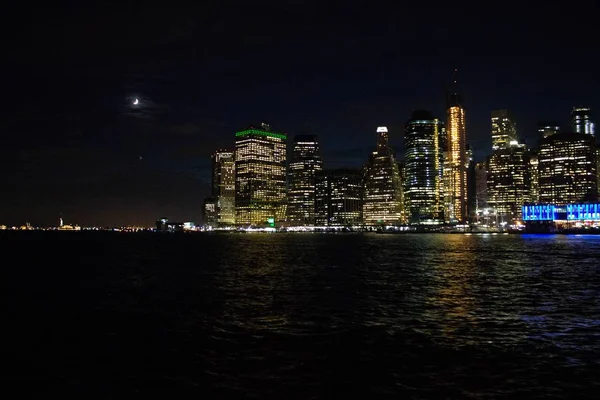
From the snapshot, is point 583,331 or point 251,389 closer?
point 251,389

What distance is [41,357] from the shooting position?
27938 millimetres

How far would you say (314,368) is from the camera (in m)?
24.7

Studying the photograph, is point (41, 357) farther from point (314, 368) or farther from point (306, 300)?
point (306, 300)

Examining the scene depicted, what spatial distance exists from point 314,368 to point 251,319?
43.7 feet

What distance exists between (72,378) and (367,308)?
23.6m

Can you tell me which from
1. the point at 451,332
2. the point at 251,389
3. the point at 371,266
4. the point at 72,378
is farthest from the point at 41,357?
the point at 371,266

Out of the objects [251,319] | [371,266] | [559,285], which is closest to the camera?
[251,319]

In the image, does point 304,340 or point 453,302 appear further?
point 453,302

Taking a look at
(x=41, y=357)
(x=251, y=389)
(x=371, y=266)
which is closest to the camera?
(x=251, y=389)

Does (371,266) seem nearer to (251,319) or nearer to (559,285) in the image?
(559,285)

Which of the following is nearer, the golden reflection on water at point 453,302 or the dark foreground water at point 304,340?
the dark foreground water at point 304,340

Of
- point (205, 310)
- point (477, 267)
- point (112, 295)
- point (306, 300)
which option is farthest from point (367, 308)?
point (477, 267)

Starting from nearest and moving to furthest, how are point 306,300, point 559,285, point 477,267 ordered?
point 306,300 → point 559,285 → point 477,267

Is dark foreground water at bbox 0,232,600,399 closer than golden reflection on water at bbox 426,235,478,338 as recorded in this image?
Yes
